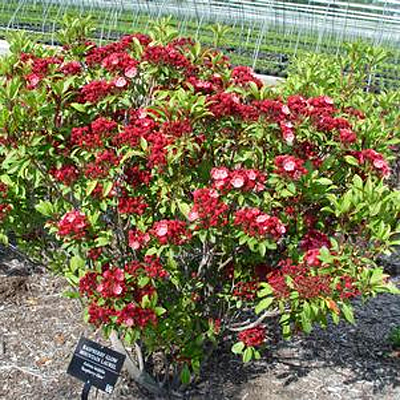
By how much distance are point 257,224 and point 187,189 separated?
0.47m

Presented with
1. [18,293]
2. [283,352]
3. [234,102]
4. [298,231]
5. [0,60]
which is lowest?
[18,293]

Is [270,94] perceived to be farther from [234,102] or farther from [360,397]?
[360,397]

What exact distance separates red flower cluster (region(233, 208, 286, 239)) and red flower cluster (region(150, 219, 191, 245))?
0.66ft

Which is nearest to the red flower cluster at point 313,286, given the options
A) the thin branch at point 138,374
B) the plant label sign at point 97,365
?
the plant label sign at point 97,365

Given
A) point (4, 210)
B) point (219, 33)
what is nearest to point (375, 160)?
point (219, 33)

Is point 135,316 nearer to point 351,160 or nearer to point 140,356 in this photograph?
point 140,356

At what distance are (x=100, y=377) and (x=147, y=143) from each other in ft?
3.35

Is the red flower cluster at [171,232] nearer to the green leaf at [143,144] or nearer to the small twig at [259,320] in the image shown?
the green leaf at [143,144]

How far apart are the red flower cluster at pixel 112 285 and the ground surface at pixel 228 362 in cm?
97

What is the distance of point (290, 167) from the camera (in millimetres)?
2336

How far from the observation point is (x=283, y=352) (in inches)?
139

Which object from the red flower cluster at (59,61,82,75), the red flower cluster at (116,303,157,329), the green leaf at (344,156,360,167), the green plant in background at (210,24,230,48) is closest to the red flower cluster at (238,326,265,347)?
the red flower cluster at (116,303,157,329)

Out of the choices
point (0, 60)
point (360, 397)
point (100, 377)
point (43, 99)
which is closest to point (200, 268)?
point (100, 377)

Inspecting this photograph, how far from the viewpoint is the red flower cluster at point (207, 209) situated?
7.30 ft
